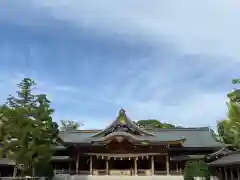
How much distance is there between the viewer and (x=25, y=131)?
2939 cm

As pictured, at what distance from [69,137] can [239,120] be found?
92.4 feet

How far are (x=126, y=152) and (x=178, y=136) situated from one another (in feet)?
26.1

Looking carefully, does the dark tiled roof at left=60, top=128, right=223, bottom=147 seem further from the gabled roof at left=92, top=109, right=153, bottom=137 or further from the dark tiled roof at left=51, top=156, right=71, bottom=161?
the dark tiled roof at left=51, top=156, right=71, bottom=161

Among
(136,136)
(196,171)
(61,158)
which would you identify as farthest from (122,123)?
(196,171)

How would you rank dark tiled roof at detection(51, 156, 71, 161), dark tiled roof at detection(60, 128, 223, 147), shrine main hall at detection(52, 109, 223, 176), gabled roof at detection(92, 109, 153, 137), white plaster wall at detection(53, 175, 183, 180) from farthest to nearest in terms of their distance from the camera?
gabled roof at detection(92, 109, 153, 137), dark tiled roof at detection(60, 128, 223, 147), dark tiled roof at detection(51, 156, 71, 161), shrine main hall at detection(52, 109, 223, 176), white plaster wall at detection(53, 175, 183, 180)

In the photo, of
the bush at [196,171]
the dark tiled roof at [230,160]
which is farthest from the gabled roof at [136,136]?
the bush at [196,171]

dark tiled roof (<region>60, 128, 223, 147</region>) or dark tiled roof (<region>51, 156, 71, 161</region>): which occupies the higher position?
dark tiled roof (<region>60, 128, 223, 147</region>)

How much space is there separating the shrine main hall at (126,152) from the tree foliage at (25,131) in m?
6.81

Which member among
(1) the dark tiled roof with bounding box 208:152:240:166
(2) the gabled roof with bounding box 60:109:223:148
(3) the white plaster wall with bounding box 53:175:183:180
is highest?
(2) the gabled roof with bounding box 60:109:223:148

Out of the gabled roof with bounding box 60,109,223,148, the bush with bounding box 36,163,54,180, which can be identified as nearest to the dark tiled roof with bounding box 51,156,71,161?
the gabled roof with bounding box 60,109,223,148

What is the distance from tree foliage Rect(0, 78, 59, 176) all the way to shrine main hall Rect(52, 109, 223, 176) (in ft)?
22.3

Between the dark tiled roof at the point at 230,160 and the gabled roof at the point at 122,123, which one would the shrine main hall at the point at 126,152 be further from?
the dark tiled roof at the point at 230,160

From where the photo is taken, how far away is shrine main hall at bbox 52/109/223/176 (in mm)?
37562

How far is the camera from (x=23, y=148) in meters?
29.6
